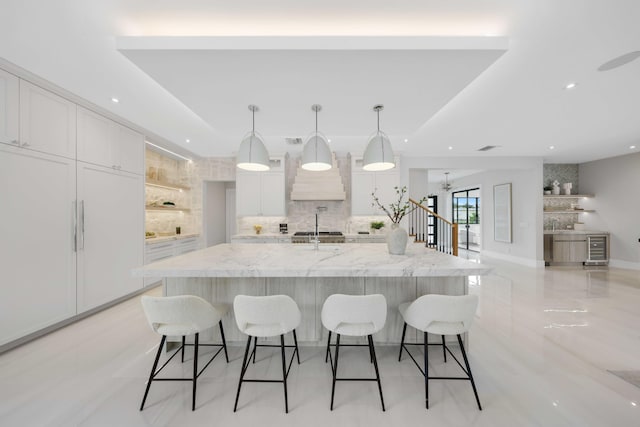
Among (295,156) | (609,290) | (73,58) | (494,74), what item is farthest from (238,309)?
(609,290)

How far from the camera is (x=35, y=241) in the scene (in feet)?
8.71

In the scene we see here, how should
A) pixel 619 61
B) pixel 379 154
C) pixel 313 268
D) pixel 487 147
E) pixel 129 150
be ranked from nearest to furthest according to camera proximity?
1. pixel 313 268
2. pixel 619 61
3. pixel 379 154
4. pixel 129 150
5. pixel 487 147

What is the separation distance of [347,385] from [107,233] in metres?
3.65

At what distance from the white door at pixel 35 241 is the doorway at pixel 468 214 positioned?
1079 centimetres

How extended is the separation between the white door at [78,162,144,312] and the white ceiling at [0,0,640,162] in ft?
3.40

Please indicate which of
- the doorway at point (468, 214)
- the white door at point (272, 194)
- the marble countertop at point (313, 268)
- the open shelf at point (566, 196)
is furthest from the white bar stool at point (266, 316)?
the doorway at point (468, 214)

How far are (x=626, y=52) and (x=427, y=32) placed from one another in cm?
179

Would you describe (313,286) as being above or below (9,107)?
below

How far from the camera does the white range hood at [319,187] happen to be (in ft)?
17.0

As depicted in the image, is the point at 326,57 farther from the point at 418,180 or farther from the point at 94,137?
the point at 418,180

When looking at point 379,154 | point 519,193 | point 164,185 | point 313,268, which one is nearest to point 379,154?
point 379,154

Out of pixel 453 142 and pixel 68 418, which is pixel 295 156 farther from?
pixel 68 418

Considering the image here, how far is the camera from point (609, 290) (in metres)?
4.30

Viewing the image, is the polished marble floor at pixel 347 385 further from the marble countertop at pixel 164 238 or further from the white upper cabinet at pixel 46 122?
the white upper cabinet at pixel 46 122
